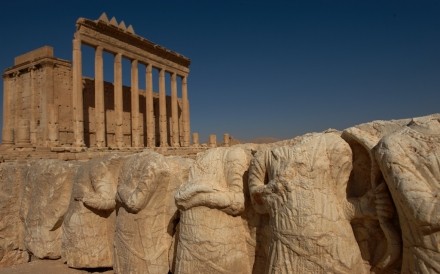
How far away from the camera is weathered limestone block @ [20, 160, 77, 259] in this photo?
535 cm

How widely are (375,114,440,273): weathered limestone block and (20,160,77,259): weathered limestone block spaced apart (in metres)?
4.76

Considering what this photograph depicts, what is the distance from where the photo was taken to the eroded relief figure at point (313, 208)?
265cm

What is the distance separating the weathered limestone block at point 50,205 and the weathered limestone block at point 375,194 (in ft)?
14.4

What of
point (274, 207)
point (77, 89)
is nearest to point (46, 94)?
point (77, 89)

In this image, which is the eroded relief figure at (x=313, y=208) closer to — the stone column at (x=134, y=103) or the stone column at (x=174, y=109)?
the stone column at (x=134, y=103)

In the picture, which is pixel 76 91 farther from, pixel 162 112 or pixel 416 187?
pixel 416 187

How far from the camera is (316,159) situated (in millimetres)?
2811

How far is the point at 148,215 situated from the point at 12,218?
4.03m

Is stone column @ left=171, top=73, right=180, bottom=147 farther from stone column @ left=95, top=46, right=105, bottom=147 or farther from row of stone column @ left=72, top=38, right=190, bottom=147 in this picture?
stone column @ left=95, top=46, right=105, bottom=147

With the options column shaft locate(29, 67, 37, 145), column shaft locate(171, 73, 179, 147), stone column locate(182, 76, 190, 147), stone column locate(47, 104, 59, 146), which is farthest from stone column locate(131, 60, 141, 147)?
stone column locate(182, 76, 190, 147)

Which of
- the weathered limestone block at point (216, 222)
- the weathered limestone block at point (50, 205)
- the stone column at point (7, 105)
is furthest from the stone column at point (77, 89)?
the weathered limestone block at point (216, 222)

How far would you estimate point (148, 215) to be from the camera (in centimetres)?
397

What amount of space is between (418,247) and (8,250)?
6.92 meters

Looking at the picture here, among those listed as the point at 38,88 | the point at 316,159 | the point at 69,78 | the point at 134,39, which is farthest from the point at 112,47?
the point at 316,159
